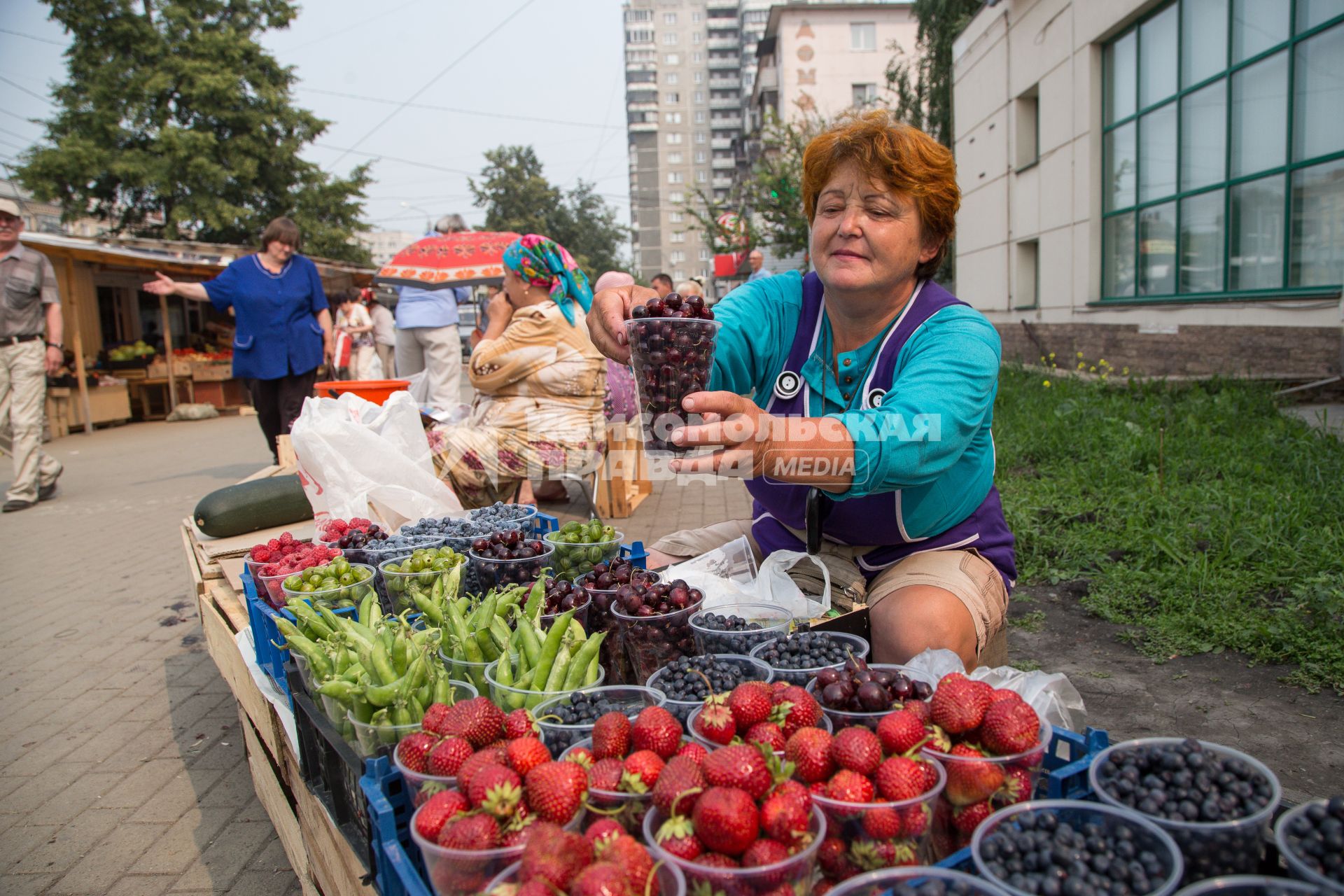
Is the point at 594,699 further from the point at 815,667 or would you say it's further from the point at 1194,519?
the point at 1194,519

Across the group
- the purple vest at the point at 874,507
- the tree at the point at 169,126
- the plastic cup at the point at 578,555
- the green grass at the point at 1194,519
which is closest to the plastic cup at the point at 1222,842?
the purple vest at the point at 874,507

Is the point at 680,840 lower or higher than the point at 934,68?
lower

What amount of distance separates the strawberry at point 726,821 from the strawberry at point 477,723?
51 centimetres

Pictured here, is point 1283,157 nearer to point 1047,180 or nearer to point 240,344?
point 1047,180

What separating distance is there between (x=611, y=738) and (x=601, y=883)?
365 millimetres

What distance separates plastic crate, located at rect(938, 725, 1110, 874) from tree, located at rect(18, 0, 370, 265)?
2801 cm

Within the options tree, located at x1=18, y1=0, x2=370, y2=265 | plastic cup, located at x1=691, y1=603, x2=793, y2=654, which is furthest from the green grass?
tree, located at x1=18, y1=0, x2=370, y2=265

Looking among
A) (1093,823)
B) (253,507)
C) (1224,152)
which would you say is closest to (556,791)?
(1093,823)

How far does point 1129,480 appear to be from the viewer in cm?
560

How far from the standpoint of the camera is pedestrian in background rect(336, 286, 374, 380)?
37.2 ft

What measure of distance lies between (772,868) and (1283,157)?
29.5 feet

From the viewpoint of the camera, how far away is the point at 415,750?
1534 mm

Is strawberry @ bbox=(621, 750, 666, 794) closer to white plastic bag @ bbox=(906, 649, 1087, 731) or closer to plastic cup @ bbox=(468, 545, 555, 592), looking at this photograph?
white plastic bag @ bbox=(906, 649, 1087, 731)

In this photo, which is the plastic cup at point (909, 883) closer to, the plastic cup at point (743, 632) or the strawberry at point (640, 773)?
the strawberry at point (640, 773)
